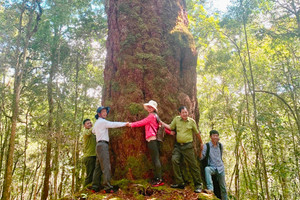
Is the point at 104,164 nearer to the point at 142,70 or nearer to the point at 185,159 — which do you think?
the point at 185,159

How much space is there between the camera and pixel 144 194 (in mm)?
3949

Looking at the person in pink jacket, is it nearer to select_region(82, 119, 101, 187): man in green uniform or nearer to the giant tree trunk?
the giant tree trunk

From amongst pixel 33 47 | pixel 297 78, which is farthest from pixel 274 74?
pixel 33 47

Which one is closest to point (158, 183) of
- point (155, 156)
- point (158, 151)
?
point (155, 156)

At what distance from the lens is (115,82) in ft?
18.4

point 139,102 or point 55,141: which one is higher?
point 139,102

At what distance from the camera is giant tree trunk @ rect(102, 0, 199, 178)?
4.76m

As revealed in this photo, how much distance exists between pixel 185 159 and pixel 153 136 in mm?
946

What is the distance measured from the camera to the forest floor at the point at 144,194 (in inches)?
150

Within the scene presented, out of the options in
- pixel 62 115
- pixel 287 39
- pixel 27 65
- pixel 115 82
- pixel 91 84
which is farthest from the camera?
pixel 27 65

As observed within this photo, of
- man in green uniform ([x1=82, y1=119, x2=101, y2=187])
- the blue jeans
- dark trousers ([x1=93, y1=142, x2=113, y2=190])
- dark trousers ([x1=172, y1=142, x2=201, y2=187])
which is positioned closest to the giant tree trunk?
dark trousers ([x1=172, y1=142, x2=201, y2=187])

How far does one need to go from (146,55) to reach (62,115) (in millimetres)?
5256

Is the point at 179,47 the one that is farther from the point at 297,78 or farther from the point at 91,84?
the point at 91,84

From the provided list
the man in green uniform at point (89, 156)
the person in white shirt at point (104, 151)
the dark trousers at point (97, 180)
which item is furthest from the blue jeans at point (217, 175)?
the man in green uniform at point (89, 156)
